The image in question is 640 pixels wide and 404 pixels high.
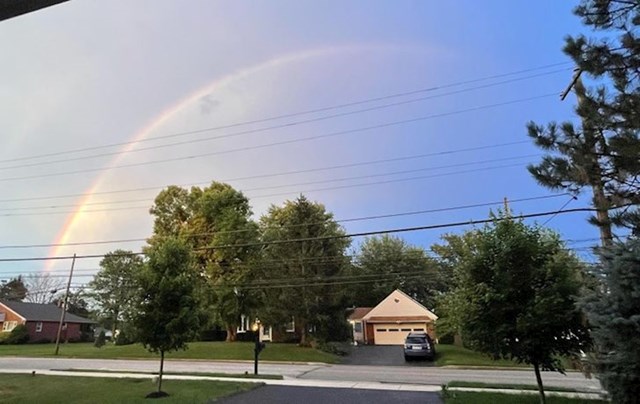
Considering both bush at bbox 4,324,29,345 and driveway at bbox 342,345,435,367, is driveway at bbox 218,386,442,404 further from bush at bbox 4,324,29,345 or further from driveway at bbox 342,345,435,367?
bush at bbox 4,324,29,345

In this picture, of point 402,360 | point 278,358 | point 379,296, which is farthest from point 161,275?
point 379,296

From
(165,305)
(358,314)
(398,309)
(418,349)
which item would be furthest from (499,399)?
(358,314)

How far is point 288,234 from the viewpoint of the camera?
1266 inches

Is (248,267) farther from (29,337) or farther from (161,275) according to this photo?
(29,337)

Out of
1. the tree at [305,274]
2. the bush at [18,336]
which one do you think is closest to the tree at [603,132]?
the tree at [305,274]

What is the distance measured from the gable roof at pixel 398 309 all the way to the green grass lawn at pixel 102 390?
27352 millimetres

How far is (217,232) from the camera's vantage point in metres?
36.1

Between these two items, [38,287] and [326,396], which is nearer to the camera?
[326,396]

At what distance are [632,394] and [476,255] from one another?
4.63m

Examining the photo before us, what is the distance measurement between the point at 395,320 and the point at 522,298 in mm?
31022

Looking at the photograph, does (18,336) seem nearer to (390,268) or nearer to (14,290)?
(14,290)

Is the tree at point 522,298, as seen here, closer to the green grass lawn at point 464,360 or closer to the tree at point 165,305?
the tree at point 165,305

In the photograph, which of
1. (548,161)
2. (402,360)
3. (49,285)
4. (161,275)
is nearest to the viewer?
(548,161)

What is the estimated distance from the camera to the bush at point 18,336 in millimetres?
44250
